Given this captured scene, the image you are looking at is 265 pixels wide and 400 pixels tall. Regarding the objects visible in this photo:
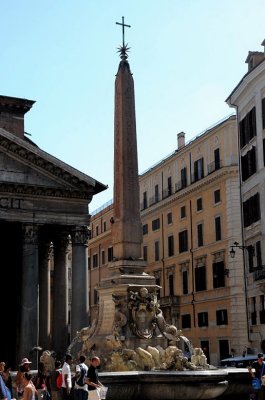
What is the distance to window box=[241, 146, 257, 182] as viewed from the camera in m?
36.5

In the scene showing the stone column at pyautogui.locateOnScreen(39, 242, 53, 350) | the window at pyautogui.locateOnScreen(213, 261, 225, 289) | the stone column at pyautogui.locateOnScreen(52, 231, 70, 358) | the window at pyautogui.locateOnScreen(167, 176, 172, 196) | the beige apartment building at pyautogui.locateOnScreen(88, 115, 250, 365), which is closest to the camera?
the stone column at pyautogui.locateOnScreen(52, 231, 70, 358)

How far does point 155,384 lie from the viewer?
11.6m

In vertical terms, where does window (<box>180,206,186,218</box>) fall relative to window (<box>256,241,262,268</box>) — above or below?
above

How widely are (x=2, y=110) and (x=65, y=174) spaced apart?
871 cm

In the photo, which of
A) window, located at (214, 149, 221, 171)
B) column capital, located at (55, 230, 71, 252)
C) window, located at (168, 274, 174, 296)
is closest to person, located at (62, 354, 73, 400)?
column capital, located at (55, 230, 71, 252)

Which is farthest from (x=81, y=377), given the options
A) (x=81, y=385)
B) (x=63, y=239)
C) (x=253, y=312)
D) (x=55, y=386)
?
(x=253, y=312)

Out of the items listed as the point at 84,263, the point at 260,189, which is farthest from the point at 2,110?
the point at 260,189

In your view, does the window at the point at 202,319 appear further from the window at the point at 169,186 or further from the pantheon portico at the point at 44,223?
the pantheon portico at the point at 44,223

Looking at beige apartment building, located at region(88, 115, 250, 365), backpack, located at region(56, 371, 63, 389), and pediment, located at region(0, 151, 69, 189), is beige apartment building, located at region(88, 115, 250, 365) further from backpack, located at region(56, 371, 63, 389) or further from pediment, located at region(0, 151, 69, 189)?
backpack, located at region(56, 371, 63, 389)

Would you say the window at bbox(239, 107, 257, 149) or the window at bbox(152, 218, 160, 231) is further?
the window at bbox(152, 218, 160, 231)

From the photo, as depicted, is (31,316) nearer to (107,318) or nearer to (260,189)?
(260,189)

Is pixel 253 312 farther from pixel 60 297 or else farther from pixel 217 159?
pixel 217 159

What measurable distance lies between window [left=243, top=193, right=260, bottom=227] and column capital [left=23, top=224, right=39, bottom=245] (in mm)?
11186

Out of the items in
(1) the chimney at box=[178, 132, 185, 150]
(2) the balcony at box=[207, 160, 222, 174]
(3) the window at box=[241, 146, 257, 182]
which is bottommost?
(3) the window at box=[241, 146, 257, 182]
